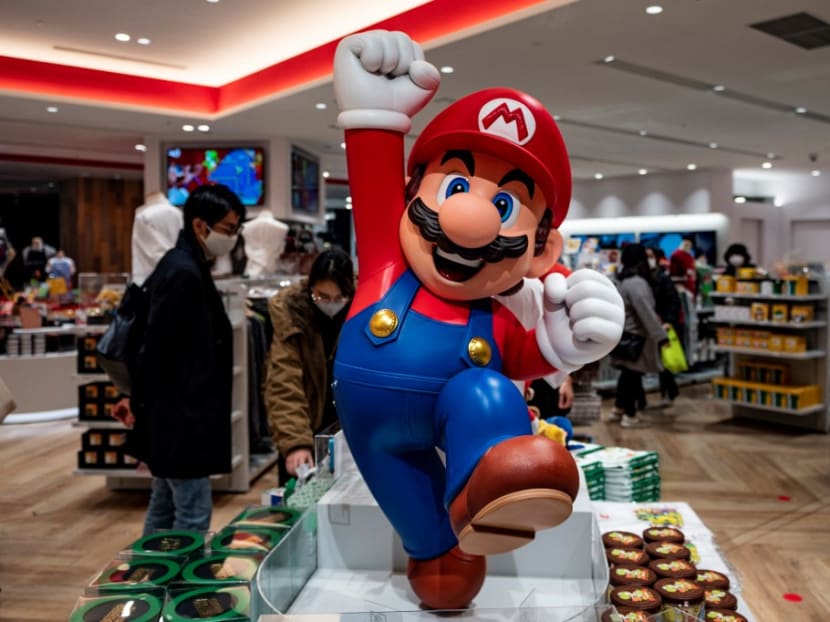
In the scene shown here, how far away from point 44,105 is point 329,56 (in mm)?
3032

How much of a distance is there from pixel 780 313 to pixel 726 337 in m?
0.50

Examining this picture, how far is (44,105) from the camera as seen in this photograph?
7.11 metres

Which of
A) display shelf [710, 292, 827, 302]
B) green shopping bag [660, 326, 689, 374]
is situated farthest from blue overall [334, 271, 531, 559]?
green shopping bag [660, 326, 689, 374]

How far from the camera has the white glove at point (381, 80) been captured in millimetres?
1249

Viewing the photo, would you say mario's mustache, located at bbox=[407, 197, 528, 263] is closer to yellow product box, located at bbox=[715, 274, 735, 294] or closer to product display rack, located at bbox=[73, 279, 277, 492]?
product display rack, located at bbox=[73, 279, 277, 492]

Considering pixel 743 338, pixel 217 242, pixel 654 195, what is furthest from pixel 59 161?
pixel 217 242

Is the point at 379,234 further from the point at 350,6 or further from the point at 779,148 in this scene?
the point at 779,148

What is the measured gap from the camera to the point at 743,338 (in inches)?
247

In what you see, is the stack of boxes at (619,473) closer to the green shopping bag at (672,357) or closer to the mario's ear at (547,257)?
the mario's ear at (547,257)

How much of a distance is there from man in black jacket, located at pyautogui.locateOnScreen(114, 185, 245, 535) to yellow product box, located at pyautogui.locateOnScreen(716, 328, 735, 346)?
500 cm

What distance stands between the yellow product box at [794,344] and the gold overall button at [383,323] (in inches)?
221

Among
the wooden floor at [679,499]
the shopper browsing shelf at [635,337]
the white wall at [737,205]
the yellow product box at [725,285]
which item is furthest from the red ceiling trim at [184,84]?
the white wall at [737,205]

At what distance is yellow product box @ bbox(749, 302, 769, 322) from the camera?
242 inches

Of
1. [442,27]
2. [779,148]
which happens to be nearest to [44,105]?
[442,27]
